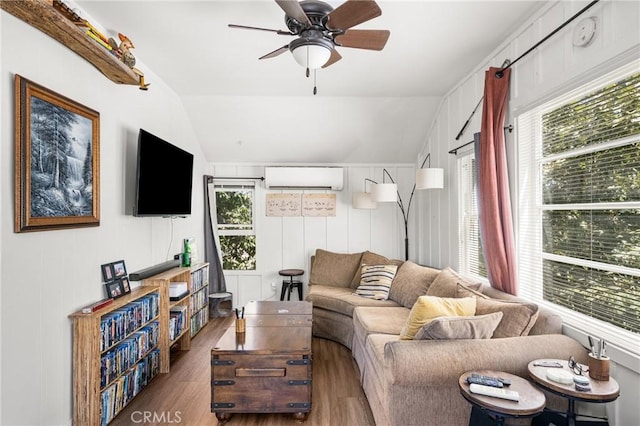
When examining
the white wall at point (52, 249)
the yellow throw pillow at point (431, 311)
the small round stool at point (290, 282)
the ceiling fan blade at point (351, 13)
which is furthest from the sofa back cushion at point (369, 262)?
the ceiling fan blade at point (351, 13)

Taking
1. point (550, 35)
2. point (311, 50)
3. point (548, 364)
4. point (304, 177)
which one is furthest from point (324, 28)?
point (304, 177)

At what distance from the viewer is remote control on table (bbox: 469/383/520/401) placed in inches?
61.8

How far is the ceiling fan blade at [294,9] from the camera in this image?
1710mm

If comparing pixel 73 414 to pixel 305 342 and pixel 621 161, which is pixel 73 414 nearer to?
pixel 305 342

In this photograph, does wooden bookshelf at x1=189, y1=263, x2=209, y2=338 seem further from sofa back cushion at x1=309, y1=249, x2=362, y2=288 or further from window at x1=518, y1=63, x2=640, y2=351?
window at x1=518, y1=63, x2=640, y2=351

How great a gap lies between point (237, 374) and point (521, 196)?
250cm

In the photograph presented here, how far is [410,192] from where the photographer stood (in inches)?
207

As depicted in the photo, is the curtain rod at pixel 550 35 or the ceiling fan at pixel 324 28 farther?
the curtain rod at pixel 550 35

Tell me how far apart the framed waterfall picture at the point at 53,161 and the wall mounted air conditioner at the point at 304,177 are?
107 inches

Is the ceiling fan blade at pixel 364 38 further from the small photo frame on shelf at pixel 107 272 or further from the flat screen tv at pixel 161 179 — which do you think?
the small photo frame on shelf at pixel 107 272

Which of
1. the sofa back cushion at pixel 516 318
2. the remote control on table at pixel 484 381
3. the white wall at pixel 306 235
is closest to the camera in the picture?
the remote control on table at pixel 484 381

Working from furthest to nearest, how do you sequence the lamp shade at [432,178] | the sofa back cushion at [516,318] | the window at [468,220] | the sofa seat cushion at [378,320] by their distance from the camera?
1. the lamp shade at [432,178]
2. the window at [468,220]
3. the sofa seat cushion at [378,320]
4. the sofa back cushion at [516,318]

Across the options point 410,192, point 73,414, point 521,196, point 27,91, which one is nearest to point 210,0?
point 27,91

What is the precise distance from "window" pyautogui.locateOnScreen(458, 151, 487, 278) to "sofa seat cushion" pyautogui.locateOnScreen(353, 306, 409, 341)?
0.83 meters
